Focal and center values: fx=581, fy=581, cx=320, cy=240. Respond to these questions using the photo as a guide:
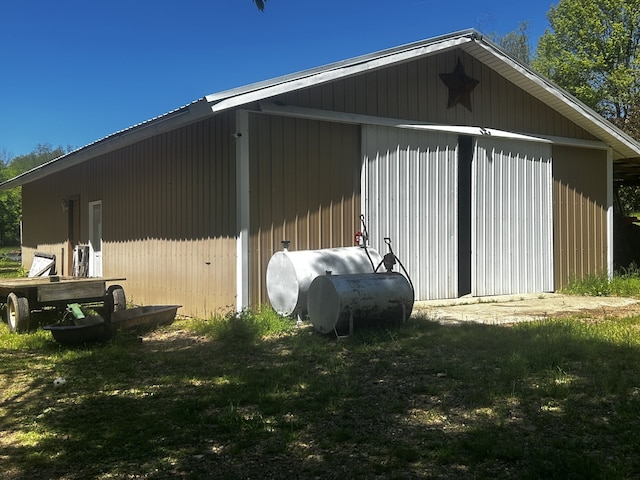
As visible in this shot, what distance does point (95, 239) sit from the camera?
12.6 m

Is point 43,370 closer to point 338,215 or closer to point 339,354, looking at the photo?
point 339,354

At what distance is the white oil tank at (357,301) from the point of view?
20.1 ft

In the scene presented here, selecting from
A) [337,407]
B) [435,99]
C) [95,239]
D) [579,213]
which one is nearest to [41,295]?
[95,239]

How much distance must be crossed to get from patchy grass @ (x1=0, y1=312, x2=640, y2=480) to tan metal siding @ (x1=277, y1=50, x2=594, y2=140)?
12.5ft

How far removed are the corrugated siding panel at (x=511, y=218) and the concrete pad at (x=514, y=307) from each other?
38cm

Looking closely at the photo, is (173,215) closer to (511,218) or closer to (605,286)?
(511,218)

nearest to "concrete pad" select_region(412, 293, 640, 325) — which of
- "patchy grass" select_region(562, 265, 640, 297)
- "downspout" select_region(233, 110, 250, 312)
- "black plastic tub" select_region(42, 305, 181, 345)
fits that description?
"patchy grass" select_region(562, 265, 640, 297)

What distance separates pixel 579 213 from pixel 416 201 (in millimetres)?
4095

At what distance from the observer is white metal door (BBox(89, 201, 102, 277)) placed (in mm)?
12297

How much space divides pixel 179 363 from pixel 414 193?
5.16 metres

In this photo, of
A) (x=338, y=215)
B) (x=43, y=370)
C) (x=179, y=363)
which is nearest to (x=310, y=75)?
(x=338, y=215)

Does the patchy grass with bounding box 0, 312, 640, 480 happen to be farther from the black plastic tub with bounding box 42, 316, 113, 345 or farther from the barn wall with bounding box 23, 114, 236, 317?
the barn wall with bounding box 23, 114, 236, 317

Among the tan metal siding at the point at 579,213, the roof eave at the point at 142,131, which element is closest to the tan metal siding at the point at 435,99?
the tan metal siding at the point at 579,213

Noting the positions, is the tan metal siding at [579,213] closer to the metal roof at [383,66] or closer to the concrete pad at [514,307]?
the metal roof at [383,66]
